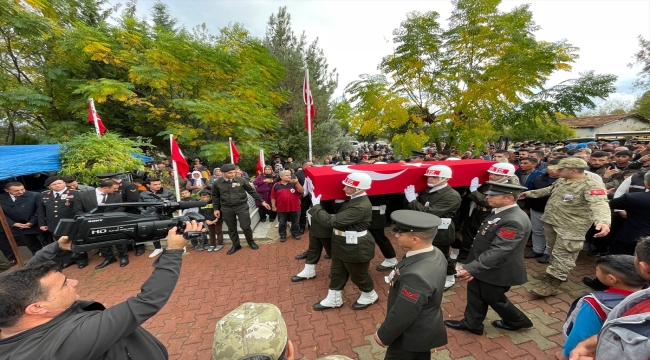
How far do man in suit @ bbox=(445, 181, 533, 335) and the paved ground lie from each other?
0.25m

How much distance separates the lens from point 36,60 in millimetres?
10078

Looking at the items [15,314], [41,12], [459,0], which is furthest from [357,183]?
[41,12]

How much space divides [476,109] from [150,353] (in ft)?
25.7

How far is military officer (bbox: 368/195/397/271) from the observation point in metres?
4.10

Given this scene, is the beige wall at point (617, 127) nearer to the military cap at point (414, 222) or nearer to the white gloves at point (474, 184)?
the white gloves at point (474, 184)

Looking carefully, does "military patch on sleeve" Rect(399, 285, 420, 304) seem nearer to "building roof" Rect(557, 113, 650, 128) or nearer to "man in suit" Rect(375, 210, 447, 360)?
"man in suit" Rect(375, 210, 447, 360)

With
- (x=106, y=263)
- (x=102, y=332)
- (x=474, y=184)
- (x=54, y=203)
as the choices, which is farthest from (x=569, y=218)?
(x=54, y=203)

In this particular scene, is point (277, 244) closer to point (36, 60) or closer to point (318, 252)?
point (318, 252)

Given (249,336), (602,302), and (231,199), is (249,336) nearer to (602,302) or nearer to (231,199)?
(602,302)

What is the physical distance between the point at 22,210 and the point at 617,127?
49.6 metres

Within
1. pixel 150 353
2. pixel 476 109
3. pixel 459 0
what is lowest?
pixel 150 353

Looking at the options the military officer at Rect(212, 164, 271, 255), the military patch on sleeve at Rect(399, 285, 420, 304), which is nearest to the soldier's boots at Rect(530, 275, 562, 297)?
the military patch on sleeve at Rect(399, 285, 420, 304)

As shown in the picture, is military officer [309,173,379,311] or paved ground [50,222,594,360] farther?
military officer [309,173,379,311]

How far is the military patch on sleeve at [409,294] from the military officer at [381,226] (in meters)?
2.28
